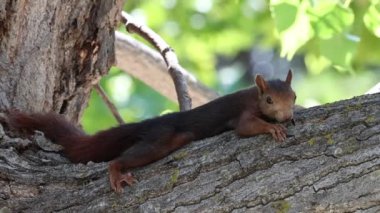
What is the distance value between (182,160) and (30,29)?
0.95 metres

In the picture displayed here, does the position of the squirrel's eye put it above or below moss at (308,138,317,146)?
above

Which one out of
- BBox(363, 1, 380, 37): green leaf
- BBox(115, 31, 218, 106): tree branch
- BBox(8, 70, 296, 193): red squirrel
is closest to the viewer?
BBox(8, 70, 296, 193): red squirrel

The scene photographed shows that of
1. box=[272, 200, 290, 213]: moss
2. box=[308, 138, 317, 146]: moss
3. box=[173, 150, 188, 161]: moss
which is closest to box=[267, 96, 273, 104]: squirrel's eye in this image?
box=[173, 150, 188, 161]: moss

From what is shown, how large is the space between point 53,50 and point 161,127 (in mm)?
544

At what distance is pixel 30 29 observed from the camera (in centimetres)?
351

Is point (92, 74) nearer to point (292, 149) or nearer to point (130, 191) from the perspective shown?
point (130, 191)

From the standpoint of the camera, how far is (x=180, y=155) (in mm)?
2973

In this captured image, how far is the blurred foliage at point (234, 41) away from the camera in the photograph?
4.12 m

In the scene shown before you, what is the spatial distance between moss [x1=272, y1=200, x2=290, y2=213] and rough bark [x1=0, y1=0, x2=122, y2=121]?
1252 mm

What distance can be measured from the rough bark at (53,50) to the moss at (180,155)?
2.59 ft

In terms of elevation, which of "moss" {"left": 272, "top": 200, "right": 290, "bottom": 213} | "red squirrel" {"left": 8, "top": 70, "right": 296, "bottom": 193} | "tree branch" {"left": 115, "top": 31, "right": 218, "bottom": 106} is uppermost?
"tree branch" {"left": 115, "top": 31, "right": 218, "bottom": 106}

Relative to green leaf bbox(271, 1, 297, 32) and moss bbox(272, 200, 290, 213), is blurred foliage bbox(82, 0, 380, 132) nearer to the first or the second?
green leaf bbox(271, 1, 297, 32)

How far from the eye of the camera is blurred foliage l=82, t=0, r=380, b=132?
412cm

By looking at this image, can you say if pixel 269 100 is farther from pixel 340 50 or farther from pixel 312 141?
pixel 312 141
